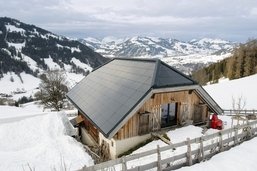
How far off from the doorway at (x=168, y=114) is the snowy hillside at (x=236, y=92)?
26.5 meters

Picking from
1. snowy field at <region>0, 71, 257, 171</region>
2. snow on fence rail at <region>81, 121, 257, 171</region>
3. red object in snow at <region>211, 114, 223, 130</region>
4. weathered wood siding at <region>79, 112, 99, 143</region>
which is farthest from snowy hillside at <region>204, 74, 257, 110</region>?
snow on fence rail at <region>81, 121, 257, 171</region>

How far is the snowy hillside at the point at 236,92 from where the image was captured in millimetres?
45513

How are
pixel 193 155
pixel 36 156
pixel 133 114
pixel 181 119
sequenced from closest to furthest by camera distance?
pixel 193 155, pixel 133 114, pixel 36 156, pixel 181 119

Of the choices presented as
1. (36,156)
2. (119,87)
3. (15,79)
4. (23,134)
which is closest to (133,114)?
(119,87)

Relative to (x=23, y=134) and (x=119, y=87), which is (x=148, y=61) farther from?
(x=23, y=134)


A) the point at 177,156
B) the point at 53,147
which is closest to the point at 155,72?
the point at 177,156

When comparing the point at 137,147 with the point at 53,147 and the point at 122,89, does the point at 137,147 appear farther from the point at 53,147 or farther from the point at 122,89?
the point at 53,147

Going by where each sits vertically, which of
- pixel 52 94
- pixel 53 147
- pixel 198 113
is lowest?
pixel 53 147

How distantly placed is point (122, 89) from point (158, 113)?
114 inches

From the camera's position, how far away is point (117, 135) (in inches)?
648

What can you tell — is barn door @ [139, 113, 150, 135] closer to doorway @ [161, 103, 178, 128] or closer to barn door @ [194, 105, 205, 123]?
doorway @ [161, 103, 178, 128]

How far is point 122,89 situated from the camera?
1905 centimetres

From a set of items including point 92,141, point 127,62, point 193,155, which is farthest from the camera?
point 127,62

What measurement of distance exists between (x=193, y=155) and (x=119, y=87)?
25.8 feet
